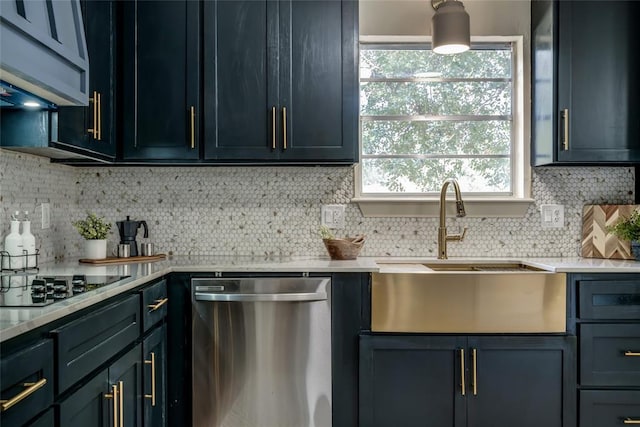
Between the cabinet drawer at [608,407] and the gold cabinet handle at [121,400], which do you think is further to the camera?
the cabinet drawer at [608,407]

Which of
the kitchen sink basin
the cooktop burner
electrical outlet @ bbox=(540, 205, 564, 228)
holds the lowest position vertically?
the kitchen sink basin

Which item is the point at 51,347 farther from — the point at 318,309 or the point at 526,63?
the point at 526,63

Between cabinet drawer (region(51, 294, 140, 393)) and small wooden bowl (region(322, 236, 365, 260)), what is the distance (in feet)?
3.25

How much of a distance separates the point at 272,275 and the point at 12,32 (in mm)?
1315

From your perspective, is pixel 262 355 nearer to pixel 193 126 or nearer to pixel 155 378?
pixel 155 378

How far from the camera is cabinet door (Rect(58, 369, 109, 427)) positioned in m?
1.32

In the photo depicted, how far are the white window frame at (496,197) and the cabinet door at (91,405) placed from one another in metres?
1.59

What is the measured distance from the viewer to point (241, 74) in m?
2.48

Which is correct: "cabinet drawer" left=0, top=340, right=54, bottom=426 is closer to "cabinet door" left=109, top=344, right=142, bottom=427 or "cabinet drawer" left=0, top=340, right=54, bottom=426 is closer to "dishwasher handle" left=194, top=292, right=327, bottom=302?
"cabinet door" left=109, top=344, right=142, bottom=427

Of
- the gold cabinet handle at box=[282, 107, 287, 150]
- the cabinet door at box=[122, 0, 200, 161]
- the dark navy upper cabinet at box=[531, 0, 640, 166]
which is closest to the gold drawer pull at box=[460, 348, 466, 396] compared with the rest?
the dark navy upper cabinet at box=[531, 0, 640, 166]

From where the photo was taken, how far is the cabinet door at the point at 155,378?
6.46 feet

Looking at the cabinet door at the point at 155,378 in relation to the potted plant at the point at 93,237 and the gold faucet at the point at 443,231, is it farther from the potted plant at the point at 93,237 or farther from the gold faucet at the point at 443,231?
the gold faucet at the point at 443,231

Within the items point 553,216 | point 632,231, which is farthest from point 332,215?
point 632,231

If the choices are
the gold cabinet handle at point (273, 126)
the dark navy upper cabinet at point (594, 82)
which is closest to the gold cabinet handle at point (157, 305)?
the gold cabinet handle at point (273, 126)
